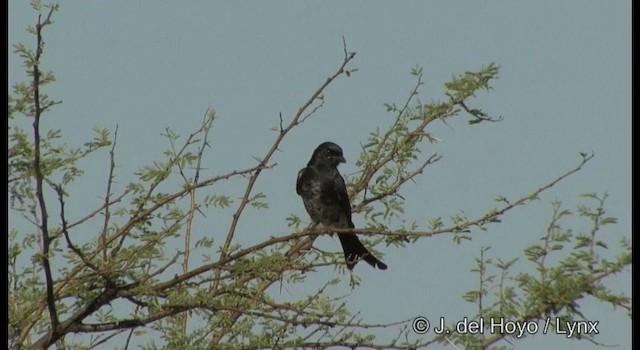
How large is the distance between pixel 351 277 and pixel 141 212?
4.70 feet

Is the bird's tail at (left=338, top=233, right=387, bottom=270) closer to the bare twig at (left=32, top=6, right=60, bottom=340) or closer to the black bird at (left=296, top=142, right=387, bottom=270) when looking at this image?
the black bird at (left=296, top=142, right=387, bottom=270)

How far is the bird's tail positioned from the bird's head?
1.06 metres

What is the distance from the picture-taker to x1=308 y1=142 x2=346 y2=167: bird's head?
10781 mm

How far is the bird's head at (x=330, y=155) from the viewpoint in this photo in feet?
35.4

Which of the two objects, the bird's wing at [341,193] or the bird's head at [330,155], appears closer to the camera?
the bird's wing at [341,193]

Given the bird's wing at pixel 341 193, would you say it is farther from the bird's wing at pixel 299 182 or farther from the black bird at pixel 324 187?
the bird's wing at pixel 299 182

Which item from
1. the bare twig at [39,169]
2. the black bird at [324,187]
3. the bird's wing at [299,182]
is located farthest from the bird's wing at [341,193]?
the bare twig at [39,169]

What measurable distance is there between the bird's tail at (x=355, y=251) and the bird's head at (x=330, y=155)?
1.06 metres

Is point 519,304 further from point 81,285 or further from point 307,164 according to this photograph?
point 307,164

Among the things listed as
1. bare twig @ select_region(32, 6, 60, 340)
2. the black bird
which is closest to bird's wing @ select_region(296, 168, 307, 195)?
the black bird

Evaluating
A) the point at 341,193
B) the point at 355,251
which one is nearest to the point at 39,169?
the point at 355,251

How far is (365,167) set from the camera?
8273 mm

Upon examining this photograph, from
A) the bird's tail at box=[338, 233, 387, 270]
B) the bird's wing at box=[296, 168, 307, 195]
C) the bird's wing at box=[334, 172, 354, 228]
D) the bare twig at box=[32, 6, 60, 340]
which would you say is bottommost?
the bare twig at box=[32, 6, 60, 340]

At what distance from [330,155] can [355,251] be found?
1811 millimetres
